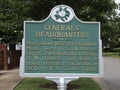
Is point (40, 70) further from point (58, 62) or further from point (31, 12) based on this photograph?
point (31, 12)

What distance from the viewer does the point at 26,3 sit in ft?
47.6

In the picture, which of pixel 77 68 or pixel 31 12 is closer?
pixel 77 68

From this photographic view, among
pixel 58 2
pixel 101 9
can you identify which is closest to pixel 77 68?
pixel 58 2

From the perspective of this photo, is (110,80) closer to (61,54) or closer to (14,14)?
(14,14)

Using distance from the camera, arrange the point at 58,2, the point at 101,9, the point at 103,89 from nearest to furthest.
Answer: the point at 103,89 → the point at 58,2 → the point at 101,9

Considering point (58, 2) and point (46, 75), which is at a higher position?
point (58, 2)

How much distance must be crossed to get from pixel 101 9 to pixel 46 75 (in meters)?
7.07

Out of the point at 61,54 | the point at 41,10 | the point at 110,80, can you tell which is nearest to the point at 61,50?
the point at 61,54

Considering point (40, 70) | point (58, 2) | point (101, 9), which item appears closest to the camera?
point (40, 70)

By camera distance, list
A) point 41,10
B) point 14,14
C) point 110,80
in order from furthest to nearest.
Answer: point 110,80 → point 14,14 → point 41,10

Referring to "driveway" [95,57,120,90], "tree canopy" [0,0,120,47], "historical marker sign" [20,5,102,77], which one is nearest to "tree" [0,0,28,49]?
"tree canopy" [0,0,120,47]

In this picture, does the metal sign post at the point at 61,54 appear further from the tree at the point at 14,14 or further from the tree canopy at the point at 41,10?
the tree at the point at 14,14

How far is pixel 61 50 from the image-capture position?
9.18 meters

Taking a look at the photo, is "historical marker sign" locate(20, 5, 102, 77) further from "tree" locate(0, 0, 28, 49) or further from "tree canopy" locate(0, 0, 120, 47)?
"tree" locate(0, 0, 28, 49)
